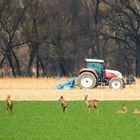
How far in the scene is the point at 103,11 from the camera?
7869cm

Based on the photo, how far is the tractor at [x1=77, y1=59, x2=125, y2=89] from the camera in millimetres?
45781

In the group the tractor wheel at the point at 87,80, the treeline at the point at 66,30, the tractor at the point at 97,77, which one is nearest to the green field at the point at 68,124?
the tractor wheel at the point at 87,80

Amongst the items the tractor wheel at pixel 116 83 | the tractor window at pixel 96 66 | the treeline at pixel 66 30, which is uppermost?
the treeline at pixel 66 30

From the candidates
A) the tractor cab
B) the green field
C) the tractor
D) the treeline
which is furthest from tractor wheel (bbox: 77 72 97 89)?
the treeline

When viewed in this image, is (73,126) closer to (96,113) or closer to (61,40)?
(96,113)

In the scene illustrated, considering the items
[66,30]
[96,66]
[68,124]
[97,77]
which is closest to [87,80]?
[97,77]

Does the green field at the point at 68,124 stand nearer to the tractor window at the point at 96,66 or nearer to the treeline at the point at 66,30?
the tractor window at the point at 96,66

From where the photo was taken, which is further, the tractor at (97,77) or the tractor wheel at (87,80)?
the tractor at (97,77)

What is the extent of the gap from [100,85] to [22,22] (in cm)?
3226

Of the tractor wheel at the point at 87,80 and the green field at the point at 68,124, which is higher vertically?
the tractor wheel at the point at 87,80

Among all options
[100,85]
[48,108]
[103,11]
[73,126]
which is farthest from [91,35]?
[73,126]

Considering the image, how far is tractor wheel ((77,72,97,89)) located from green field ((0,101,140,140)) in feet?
53.6

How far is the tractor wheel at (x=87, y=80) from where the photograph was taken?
4556cm

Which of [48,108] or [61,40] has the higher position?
[61,40]
